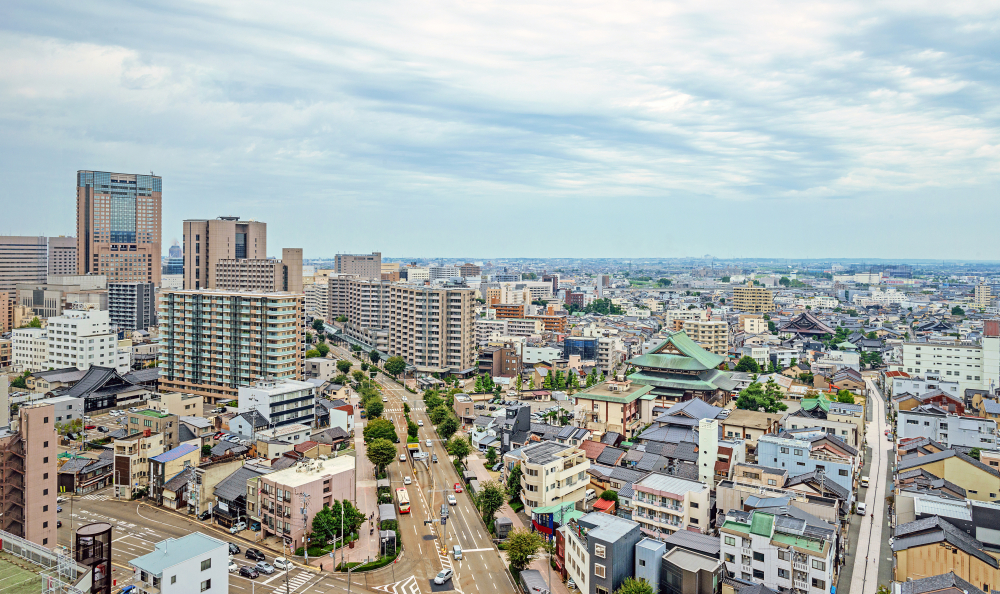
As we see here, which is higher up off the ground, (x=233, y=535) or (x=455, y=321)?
(x=455, y=321)

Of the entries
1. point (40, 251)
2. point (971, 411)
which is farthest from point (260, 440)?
point (40, 251)

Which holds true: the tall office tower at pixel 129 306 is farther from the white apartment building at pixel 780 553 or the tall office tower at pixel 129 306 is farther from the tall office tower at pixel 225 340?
the white apartment building at pixel 780 553

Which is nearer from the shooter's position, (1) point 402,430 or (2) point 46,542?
(2) point 46,542

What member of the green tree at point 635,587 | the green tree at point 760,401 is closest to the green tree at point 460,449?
the green tree at point 635,587

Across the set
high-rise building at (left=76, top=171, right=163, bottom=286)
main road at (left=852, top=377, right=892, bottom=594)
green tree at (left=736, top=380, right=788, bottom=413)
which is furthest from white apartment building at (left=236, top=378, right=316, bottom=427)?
high-rise building at (left=76, top=171, right=163, bottom=286)

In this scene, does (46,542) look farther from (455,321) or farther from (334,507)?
(455,321)

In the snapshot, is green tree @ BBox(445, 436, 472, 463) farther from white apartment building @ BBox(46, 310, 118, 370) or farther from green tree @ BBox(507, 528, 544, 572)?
white apartment building @ BBox(46, 310, 118, 370)

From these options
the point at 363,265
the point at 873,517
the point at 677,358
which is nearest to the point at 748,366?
the point at 677,358
